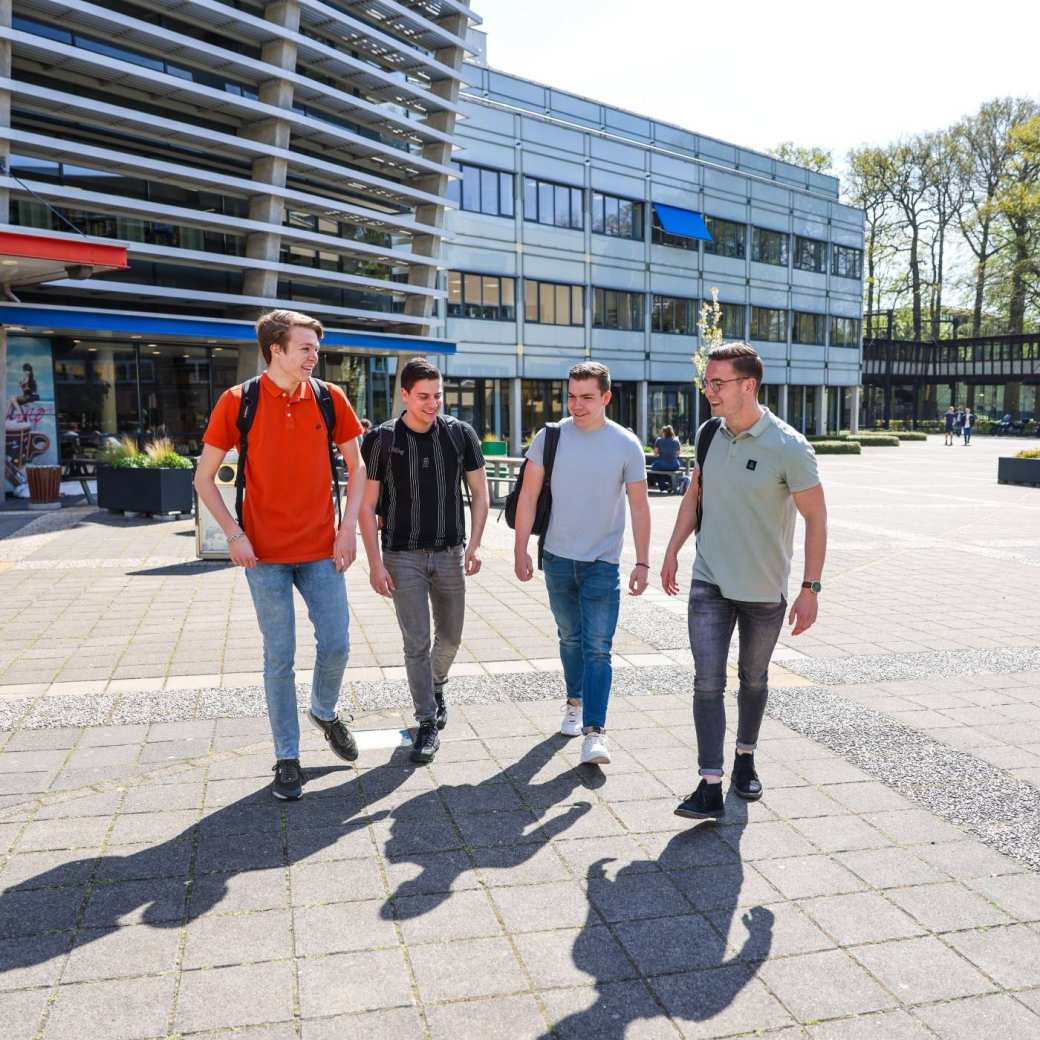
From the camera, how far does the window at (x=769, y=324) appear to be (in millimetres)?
47188

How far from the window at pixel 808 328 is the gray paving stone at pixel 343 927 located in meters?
49.5

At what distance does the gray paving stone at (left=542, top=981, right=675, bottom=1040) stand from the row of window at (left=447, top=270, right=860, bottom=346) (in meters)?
31.3

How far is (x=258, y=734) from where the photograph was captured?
5098mm

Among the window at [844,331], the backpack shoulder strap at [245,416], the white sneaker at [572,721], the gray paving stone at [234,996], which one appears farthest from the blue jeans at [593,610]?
the window at [844,331]

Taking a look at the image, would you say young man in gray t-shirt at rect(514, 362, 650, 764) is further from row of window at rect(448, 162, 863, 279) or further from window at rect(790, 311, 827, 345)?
window at rect(790, 311, 827, 345)

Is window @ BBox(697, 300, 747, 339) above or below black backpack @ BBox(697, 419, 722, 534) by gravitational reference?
above

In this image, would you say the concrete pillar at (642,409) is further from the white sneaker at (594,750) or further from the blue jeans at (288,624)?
the blue jeans at (288,624)

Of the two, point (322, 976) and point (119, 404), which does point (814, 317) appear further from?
point (322, 976)

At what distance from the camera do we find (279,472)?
162 inches

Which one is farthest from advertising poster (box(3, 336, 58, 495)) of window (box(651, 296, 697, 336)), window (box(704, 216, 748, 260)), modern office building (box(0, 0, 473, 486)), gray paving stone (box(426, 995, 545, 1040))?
window (box(704, 216, 748, 260))

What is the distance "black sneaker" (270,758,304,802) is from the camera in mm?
4191

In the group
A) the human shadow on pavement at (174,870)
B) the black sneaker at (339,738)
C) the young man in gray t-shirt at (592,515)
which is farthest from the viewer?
the young man in gray t-shirt at (592,515)

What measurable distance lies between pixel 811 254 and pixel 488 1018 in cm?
5229

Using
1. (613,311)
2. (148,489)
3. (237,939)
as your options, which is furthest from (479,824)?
(613,311)
